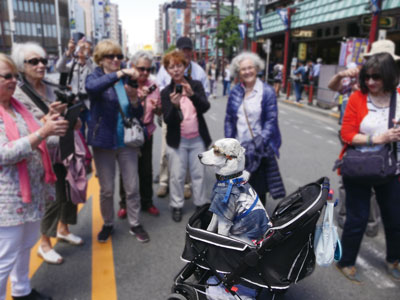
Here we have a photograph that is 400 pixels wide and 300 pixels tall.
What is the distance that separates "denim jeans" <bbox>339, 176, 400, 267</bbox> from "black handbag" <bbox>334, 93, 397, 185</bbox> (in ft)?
0.39

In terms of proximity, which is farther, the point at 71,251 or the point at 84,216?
the point at 84,216

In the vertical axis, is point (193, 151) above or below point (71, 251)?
above

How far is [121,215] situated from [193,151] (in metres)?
1.26

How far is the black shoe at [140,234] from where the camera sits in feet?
12.0

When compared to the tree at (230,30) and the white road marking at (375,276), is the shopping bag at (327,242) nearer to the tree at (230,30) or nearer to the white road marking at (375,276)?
the white road marking at (375,276)

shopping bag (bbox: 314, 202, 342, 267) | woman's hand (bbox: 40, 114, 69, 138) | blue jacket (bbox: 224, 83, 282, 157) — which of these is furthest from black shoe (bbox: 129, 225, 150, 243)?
shopping bag (bbox: 314, 202, 342, 267)

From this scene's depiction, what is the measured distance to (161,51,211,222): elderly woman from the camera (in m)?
3.62

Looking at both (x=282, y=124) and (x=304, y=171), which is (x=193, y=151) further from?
(x=282, y=124)

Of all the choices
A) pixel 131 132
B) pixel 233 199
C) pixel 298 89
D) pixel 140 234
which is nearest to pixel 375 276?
pixel 233 199

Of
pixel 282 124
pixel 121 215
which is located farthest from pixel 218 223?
pixel 282 124

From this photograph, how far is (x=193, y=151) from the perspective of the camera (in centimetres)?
405

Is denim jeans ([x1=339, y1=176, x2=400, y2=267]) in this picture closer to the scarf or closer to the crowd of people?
the crowd of people

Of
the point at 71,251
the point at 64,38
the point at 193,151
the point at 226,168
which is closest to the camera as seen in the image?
the point at 226,168

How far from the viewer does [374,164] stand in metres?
2.65
